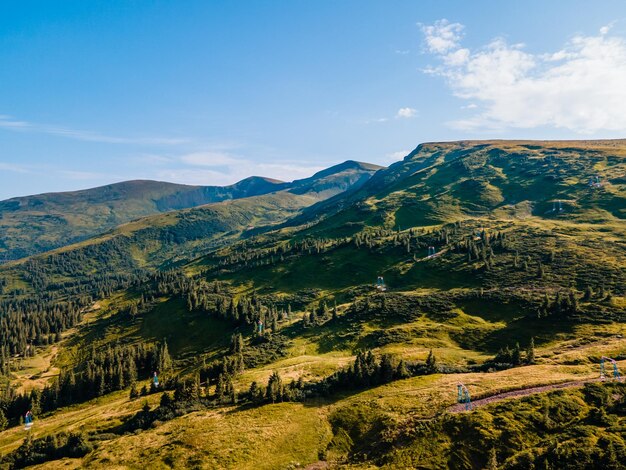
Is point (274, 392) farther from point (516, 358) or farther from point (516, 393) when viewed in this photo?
point (516, 358)

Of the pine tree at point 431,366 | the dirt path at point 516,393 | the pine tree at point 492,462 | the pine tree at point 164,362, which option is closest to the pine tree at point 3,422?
the pine tree at point 164,362

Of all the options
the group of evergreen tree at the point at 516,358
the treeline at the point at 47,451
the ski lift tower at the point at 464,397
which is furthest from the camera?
the group of evergreen tree at the point at 516,358

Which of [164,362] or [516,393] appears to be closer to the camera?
[516,393]

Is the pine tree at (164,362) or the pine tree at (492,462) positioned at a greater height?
the pine tree at (492,462)

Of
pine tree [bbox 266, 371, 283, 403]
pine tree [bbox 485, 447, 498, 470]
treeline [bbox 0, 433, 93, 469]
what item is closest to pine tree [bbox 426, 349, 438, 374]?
pine tree [bbox 266, 371, 283, 403]

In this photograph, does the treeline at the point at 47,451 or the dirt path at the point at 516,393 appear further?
the treeline at the point at 47,451

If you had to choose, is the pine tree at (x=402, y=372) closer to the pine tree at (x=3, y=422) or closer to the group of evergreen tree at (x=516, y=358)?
the group of evergreen tree at (x=516, y=358)

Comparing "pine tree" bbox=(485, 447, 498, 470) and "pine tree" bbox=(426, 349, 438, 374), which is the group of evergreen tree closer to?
"pine tree" bbox=(426, 349, 438, 374)

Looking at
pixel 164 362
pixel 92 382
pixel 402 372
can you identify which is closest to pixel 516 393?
pixel 402 372

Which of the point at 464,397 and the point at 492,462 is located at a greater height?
the point at 492,462

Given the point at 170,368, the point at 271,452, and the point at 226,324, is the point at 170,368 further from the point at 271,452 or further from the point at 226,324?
the point at 271,452

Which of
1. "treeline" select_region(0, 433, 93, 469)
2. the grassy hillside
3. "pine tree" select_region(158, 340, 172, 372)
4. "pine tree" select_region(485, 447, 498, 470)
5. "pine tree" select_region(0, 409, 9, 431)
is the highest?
"pine tree" select_region(485, 447, 498, 470)
